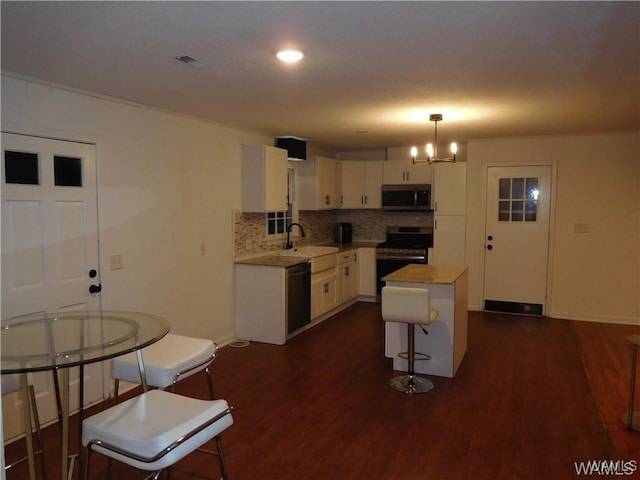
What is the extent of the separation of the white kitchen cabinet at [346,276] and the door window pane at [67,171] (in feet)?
12.0

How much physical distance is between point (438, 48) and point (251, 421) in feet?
8.76

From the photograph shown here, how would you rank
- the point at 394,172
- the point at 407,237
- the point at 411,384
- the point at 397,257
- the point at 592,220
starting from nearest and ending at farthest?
the point at 411,384, the point at 592,220, the point at 397,257, the point at 394,172, the point at 407,237

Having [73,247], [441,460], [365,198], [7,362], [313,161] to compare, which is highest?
[313,161]

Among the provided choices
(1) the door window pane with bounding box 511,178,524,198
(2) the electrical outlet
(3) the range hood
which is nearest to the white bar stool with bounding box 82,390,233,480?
(2) the electrical outlet

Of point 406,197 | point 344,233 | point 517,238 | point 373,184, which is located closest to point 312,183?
point 373,184

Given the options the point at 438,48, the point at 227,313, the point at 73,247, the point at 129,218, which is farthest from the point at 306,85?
the point at 227,313

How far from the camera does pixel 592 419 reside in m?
3.39

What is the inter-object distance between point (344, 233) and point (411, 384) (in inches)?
156

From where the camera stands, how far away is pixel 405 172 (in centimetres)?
717

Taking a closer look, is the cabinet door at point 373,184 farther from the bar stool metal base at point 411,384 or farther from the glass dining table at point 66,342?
the glass dining table at point 66,342

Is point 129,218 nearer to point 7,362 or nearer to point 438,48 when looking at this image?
point 7,362

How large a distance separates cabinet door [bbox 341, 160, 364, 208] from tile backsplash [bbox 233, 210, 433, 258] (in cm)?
43

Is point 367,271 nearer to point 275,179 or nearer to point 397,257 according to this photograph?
point 397,257

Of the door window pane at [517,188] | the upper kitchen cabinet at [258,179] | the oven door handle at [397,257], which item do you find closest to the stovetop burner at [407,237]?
the oven door handle at [397,257]
